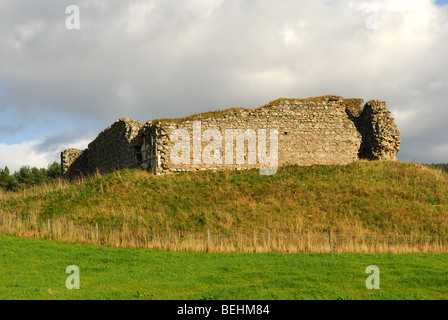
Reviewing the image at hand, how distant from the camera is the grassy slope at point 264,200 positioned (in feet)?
69.2

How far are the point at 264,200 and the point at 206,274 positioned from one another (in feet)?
37.9

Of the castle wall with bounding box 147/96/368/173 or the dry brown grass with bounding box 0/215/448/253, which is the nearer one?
the dry brown grass with bounding box 0/215/448/253

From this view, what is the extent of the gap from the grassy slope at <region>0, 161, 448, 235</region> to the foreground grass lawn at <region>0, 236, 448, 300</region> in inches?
185

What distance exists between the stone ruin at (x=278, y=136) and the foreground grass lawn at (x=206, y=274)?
12.0 m

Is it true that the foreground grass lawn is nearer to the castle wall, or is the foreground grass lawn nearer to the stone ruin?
the stone ruin

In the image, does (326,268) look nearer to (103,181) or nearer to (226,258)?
(226,258)

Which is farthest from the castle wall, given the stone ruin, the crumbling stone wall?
the crumbling stone wall

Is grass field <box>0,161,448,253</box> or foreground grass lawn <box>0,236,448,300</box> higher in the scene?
grass field <box>0,161,448,253</box>

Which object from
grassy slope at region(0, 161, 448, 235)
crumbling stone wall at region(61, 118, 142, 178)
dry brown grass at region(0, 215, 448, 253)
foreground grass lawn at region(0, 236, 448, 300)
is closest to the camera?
foreground grass lawn at region(0, 236, 448, 300)

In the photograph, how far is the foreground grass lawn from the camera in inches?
398

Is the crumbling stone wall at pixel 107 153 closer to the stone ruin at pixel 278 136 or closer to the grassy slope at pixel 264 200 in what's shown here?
the stone ruin at pixel 278 136

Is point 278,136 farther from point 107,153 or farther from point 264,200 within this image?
point 107,153
